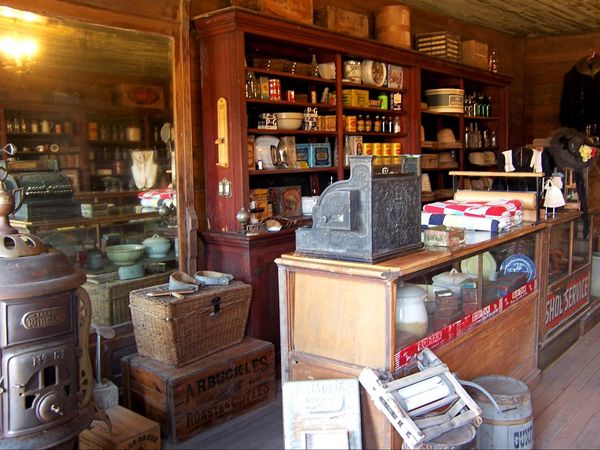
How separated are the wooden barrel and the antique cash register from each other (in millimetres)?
2653

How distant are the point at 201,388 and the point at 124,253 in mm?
923

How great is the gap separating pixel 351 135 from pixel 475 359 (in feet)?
7.36

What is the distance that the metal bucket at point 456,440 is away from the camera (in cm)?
216

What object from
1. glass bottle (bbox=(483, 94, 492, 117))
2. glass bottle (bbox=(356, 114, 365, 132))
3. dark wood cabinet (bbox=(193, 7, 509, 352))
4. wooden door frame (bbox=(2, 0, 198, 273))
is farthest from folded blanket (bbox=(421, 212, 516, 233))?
glass bottle (bbox=(483, 94, 492, 117))

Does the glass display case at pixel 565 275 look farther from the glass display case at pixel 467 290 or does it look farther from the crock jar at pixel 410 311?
the crock jar at pixel 410 311

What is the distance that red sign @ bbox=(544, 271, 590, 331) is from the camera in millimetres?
3869

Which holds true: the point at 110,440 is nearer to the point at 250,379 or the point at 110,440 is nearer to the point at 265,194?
the point at 250,379

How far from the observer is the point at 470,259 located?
9.98 ft

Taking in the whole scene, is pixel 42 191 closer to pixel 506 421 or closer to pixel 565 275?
pixel 506 421

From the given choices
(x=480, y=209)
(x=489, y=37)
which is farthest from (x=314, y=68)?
(x=489, y=37)

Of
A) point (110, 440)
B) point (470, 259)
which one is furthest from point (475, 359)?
point (110, 440)

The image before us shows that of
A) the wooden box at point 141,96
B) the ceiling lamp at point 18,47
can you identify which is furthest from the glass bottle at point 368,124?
the ceiling lamp at point 18,47

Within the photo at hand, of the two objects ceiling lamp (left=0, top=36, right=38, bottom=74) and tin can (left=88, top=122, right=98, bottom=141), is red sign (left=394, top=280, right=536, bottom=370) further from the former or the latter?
ceiling lamp (left=0, top=36, right=38, bottom=74)

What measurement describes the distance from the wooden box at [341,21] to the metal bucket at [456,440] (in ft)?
9.52
